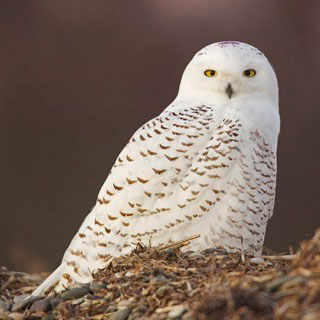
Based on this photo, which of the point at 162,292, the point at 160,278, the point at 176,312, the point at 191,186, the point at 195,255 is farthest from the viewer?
the point at 191,186

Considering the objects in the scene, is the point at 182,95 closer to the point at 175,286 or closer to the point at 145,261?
the point at 145,261

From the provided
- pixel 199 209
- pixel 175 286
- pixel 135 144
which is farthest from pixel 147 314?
pixel 135 144

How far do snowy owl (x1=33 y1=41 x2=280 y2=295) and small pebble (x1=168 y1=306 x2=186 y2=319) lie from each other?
81cm

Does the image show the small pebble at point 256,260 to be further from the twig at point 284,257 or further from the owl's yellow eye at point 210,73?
the owl's yellow eye at point 210,73

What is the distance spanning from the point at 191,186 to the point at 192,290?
78 cm

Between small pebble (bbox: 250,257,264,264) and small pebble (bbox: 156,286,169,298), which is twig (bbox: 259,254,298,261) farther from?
small pebble (bbox: 156,286,169,298)

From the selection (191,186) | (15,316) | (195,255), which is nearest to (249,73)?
(191,186)

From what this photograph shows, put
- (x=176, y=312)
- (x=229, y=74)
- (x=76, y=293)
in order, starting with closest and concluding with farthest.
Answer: (x=176, y=312)
(x=76, y=293)
(x=229, y=74)

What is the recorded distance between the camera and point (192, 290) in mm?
1796

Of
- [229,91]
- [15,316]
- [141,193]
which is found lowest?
[15,316]

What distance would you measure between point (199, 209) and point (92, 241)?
1.33 ft

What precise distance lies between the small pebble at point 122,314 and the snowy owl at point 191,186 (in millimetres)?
675

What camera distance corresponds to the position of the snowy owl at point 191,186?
2.55m

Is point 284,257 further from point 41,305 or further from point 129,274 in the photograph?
point 41,305
